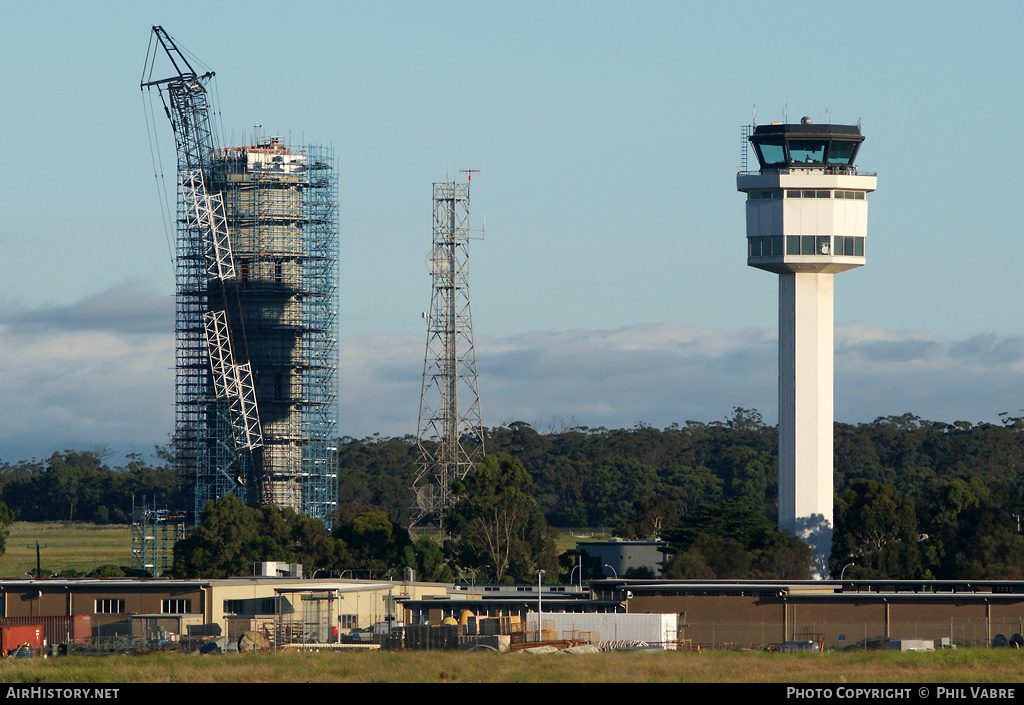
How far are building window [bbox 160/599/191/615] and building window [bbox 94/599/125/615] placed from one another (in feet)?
8.54

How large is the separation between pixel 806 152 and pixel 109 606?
220 feet

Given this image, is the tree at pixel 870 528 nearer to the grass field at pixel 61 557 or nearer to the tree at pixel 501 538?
the tree at pixel 501 538

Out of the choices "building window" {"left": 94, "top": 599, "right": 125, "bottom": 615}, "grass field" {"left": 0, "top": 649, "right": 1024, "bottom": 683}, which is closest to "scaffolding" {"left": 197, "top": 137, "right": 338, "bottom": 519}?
"building window" {"left": 94, "top": 599, "right": 125, "bottom": 615}

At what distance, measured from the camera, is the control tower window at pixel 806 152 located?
13262 cm

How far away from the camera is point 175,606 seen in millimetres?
93750

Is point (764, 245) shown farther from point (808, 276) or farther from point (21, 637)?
point (21, 637)

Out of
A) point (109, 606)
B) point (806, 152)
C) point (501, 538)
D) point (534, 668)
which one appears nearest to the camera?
point (534, 668)

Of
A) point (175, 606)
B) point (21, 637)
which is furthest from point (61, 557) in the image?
point (21, 637)

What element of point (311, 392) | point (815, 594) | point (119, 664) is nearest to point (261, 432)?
point (311, 392)

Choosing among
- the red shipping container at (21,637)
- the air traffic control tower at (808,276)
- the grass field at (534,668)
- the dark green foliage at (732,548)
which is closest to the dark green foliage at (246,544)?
the dark green foliage at (732,548)

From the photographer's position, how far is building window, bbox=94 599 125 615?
311 ft

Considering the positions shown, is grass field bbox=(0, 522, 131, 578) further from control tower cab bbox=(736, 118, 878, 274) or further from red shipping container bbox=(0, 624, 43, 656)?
control tower cab bbox=(736, 118, 878, 274)

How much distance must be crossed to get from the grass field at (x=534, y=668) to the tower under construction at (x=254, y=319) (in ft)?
281

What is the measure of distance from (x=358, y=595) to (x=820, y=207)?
52854mm
